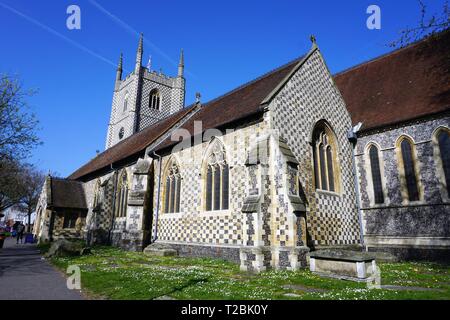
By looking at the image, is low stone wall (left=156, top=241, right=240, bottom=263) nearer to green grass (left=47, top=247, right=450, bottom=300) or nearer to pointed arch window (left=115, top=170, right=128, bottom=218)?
green grass (left=47, top=247, right=450, bottom=300)

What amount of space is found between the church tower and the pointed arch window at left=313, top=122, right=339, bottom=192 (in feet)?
90.5

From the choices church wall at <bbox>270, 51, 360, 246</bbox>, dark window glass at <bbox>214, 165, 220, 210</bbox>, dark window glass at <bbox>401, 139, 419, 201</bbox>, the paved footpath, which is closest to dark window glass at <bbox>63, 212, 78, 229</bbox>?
the paved footpath

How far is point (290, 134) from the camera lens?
12.4 metres

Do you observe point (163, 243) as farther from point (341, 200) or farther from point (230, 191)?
point (341, 200)

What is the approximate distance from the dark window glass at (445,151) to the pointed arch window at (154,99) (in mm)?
34153

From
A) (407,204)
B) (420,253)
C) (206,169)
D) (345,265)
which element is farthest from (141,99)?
(345,265)

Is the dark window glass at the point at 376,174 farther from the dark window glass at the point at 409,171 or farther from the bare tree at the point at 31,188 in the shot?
the bare tree at the point at 31,188

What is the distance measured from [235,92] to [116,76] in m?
32.5

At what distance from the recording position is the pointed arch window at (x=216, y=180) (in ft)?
44.0

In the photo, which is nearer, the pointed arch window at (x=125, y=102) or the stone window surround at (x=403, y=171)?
the stone window surround at (x=403, y=171)

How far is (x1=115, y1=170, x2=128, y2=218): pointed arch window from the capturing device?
798 inches

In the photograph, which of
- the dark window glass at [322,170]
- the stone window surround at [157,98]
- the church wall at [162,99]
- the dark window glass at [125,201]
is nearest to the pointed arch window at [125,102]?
the church wall at [162,99]

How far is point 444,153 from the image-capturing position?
1276cm
